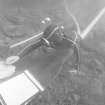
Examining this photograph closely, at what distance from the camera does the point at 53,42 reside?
3.28m

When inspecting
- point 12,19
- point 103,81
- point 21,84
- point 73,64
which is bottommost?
point 103,81

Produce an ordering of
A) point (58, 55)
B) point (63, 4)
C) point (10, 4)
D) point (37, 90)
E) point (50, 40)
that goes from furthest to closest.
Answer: point (63, 4)
point (10, 4)
point (58, 55)
point (50, 40)
point (37, 90)

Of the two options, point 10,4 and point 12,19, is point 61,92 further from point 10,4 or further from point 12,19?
point 10,4

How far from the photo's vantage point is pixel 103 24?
5.21 metres

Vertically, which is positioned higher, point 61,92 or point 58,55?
point 58,55

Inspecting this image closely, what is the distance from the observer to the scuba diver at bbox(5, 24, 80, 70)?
316 cm

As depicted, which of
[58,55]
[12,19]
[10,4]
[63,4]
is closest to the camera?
[58,55]

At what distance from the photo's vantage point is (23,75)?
2938 millimetres

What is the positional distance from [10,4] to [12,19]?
23.9 inches

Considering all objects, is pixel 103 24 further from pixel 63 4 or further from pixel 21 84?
pixel 21 84

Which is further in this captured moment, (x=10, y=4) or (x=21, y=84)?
(x=10, y=4)

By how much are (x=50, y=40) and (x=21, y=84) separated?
0.90 meters

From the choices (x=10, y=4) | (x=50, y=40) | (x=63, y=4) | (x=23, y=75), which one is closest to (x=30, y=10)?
(x=10, y=4)

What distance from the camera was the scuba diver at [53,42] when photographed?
3.16 metres
